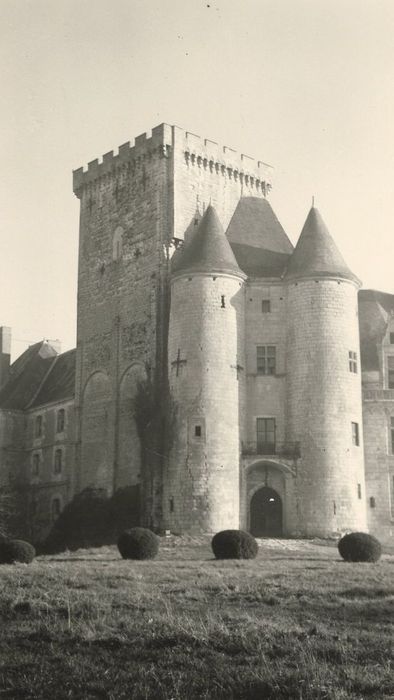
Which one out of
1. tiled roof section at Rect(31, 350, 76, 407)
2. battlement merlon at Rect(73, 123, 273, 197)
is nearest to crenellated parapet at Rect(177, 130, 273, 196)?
battlement merlon at Rect(73, 123, 273, 197)

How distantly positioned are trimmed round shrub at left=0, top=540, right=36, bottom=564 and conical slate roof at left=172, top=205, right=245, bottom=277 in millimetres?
18243

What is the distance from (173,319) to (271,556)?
15187mm

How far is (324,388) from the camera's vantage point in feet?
150

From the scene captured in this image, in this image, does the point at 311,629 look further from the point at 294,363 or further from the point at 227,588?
the point at 294,363

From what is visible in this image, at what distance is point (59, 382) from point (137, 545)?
3025 cm

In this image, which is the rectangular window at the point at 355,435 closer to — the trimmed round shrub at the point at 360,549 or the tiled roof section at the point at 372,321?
the tiled roof section at the point at 372,321

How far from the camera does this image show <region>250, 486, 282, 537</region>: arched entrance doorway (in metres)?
46.0

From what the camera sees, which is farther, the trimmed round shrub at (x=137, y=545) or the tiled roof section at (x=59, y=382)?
the tiled roof section at (x=59, y=382)

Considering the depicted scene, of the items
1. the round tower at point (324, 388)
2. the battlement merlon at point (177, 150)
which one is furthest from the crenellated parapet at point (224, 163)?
the round tower at point (324, 388)

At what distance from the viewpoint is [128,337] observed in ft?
167

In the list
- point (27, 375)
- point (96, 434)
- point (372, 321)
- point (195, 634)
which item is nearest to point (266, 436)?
point (372, 321)

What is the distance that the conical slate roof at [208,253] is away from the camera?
4662 centimetres

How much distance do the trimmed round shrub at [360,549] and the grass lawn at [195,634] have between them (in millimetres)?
5902

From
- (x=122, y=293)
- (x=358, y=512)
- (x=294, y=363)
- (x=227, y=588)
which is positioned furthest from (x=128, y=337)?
(x=227, y=588)
